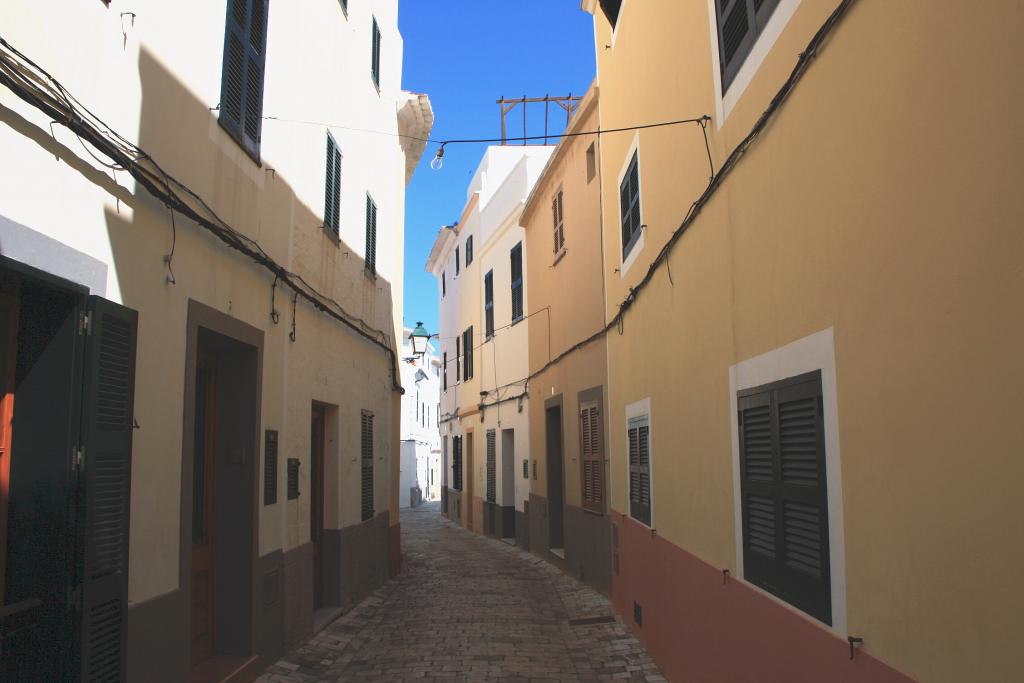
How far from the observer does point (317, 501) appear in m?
9.72

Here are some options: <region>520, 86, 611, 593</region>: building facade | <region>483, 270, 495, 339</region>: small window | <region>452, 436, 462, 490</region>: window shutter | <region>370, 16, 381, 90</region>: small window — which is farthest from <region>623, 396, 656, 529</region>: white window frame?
<region>452, 436, 462, 490</region>: window shutter

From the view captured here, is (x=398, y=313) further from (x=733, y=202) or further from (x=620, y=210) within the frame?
(x=733, y=202)

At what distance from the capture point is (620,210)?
31.7 feet

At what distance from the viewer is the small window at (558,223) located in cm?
1381

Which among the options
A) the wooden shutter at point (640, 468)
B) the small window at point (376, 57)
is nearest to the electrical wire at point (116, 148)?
the wooden shutter at point (640, 468)

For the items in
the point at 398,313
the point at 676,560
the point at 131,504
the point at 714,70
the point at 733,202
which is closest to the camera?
the point at 131,504

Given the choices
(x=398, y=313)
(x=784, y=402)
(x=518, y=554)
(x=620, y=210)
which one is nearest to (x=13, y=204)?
(x=784, y=402)

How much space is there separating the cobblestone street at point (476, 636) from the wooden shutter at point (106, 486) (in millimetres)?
2745

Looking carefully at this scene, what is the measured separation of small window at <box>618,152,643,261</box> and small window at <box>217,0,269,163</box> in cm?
357

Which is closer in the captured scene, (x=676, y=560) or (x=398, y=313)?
(x=676, y=560)

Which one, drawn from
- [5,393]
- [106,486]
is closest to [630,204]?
[106,486]

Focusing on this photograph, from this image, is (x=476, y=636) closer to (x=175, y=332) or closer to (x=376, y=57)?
(x=175, y=332)

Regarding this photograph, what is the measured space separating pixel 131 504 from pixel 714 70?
4.46 metres

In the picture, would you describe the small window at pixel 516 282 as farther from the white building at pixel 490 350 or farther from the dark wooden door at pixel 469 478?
the dark wooden door at pixel 469 478
